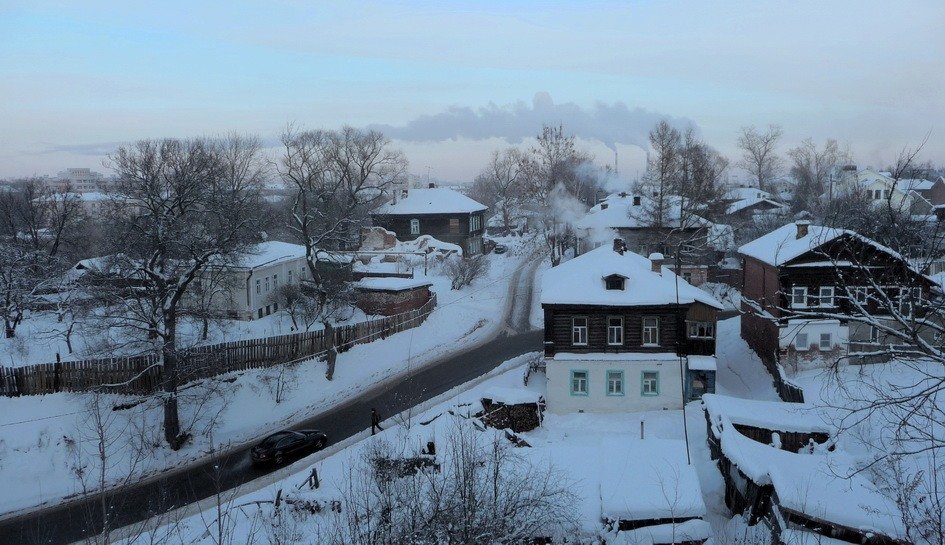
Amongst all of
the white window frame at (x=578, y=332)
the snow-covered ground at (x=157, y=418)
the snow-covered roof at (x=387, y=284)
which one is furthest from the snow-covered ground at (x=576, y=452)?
the snow-covered roof at (x=387, y=284)

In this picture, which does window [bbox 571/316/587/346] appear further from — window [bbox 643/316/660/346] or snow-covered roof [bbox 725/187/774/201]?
snow-covered roof [bbox 725/187/774/201]

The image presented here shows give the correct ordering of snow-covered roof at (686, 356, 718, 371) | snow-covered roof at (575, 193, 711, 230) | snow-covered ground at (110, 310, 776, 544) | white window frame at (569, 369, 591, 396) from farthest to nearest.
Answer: snow-covered roof at (575, 193, 711, 230), white window frame at (569, 369, 591, 396), snow-covered roof at (686, 356, 718, 371), snow-covered ground at (110, 310, 776, 544)

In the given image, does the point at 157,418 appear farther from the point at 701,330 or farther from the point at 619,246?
the point at 701,330

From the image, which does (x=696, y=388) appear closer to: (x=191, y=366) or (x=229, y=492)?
(x=229, y=492)

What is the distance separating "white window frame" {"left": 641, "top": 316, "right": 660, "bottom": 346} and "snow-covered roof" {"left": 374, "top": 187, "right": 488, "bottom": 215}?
106 ft

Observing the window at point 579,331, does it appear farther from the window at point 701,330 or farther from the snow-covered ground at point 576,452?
the window at point 701,330

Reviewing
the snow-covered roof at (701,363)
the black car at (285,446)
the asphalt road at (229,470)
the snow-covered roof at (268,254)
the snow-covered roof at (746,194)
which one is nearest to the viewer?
the asphalt road at (229,470)

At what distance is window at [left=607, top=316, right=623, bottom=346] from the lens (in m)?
24.3

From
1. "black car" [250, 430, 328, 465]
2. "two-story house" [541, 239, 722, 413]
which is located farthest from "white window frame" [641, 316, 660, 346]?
"black car" [250, 430, 328, 465]

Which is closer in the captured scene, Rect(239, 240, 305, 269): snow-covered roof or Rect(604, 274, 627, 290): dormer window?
Rect(604, 274, 627, 290): dormer window

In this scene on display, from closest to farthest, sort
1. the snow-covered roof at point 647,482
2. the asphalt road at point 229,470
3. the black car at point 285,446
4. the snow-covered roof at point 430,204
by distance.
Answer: the snow-covered roof at point 647,482, the asphalt road at point 229,470, the black car at point 285,446, the snow-covered roof at point 430,204

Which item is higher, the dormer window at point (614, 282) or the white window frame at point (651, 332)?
the dormer window at point (614, 282)

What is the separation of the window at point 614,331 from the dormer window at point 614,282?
1075 millimetres

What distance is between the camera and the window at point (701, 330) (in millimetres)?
25312
